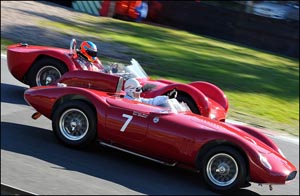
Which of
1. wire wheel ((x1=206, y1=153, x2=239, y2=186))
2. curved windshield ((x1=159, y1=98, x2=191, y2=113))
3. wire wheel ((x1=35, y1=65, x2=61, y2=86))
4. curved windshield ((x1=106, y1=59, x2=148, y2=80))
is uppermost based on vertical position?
curved windshield ((x1=106, y1=59, x2=148, y2=80))

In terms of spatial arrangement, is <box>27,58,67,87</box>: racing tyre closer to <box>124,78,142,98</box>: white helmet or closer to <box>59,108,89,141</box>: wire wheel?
<box>124,78,142,98</box>: white helmet

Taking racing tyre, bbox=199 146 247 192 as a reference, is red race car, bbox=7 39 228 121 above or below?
above

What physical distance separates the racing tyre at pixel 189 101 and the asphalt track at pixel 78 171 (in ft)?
4.55

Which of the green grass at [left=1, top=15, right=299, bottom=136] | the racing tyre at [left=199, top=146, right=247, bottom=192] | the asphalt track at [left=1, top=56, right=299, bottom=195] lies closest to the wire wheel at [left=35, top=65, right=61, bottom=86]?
the asphalt track at [left=1, top=56, right=299, bottom=195]

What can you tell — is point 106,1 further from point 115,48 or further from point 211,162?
point 211,162

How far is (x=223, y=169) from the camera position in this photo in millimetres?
6188

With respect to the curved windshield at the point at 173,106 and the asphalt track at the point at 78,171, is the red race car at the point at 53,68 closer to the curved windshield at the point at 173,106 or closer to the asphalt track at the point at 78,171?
the asphalt track at the point at 78,171

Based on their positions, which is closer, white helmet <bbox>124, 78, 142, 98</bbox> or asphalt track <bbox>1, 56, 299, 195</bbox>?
asphalt track <bbox>1, 56, 299, 195</bbox>

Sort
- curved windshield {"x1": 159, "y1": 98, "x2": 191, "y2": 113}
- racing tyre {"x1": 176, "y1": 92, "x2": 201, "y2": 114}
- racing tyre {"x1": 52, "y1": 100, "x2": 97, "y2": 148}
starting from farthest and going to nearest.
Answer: racing tyre {"x1": 176, "y1": 92, "x2": 201, "y2": 114}, curved windshield {"x1": 159, "y1": 98, "x2": 191, "y2": 113}, racing tyre {"x1": 52, "y1": 100, "x2": 97, "y2": 148}

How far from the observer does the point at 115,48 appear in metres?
15.2

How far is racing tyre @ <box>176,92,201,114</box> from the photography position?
8.06 m

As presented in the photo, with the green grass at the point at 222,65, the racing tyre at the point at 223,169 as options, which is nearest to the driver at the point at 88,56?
the green grass at the point at 222,65

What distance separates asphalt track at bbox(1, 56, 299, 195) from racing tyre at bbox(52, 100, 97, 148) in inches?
5.1

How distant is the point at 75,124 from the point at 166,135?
3.73ft
